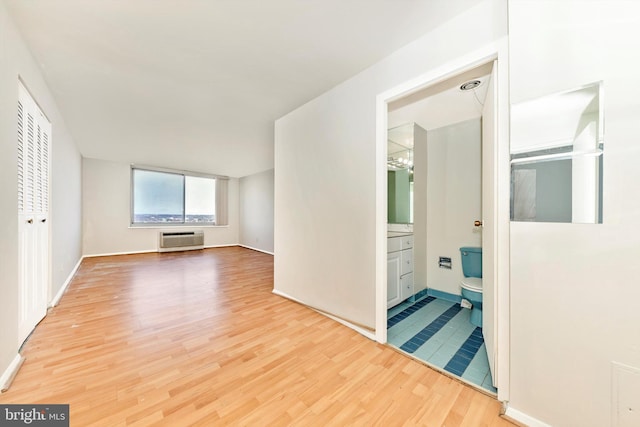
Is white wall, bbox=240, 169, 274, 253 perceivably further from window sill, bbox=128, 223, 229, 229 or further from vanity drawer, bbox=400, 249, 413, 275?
vanity drawer, bbox=400, 249, 413, 275

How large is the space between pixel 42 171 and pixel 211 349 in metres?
2.50

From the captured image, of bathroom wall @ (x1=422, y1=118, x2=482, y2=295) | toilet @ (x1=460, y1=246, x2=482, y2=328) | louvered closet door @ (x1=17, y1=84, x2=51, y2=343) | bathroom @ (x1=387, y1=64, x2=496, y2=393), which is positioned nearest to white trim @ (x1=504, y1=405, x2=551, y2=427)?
bathroom @ (x1=387, y1=64, x2=496, y2=393)

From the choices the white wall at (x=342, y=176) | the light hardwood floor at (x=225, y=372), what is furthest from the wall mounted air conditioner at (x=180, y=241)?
the white wall at (x=342, y=176)

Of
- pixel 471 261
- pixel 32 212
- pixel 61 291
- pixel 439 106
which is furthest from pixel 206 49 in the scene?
pixel 61 291

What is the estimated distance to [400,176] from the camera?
3.11 metres

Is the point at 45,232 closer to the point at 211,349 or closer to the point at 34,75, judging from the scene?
the point at 34,75

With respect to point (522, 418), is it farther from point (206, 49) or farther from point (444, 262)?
point (206, 49)

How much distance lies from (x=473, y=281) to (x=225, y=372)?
2.36 metres

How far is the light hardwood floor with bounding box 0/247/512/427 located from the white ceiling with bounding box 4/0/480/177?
2.30m

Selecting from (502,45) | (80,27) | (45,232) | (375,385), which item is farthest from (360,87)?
(45,232)

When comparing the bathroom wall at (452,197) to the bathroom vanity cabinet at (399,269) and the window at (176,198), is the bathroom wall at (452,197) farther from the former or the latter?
the window at (176,198)

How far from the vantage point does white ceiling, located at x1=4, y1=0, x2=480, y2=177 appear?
1.46 meters

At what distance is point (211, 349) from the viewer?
183 centimetres

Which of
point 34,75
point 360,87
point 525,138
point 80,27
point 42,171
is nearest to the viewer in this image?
point 525,138
